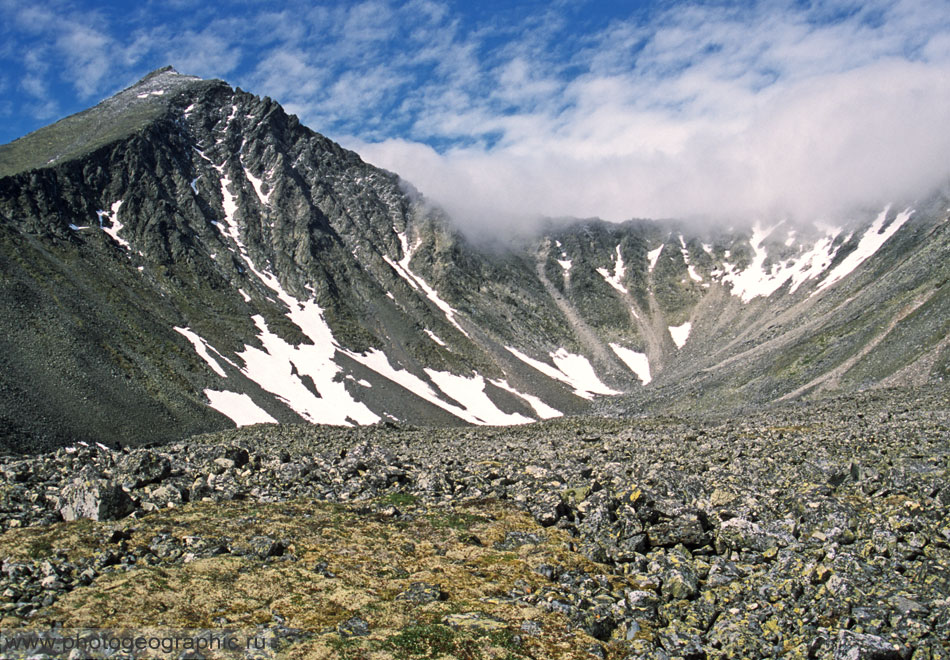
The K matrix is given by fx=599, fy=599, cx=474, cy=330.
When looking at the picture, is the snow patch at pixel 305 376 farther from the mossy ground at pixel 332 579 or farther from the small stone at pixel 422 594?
the small stone at pixel 422 594

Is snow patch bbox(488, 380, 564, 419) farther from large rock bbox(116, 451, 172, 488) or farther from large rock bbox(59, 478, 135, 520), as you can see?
large rock bbox(59, 478, 135, 520)

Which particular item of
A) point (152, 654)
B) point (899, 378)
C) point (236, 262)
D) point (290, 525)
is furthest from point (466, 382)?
point (152, 654)

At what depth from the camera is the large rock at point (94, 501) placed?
19975 mm

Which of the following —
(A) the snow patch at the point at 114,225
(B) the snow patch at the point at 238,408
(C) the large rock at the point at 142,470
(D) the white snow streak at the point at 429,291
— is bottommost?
(C) the large rock at the point at 142,470

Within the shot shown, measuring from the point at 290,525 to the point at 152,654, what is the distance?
9.26 meters

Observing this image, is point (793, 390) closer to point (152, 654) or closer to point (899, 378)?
point (899, 378)

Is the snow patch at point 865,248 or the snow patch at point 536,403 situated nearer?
the snow patch at point 536,403

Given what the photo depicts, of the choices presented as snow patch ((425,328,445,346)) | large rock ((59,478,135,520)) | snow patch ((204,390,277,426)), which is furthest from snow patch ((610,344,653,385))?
large rock ((59,478,135,520))

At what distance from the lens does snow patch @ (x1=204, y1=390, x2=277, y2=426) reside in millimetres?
93938

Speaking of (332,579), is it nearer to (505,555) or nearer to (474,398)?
(505,555)

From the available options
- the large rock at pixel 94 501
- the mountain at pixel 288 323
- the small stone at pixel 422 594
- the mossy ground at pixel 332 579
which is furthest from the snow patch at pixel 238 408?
the small stone at pixel 422 594

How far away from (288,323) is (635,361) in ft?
344

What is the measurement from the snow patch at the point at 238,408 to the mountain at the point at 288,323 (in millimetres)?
467

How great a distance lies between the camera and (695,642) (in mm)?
12758
